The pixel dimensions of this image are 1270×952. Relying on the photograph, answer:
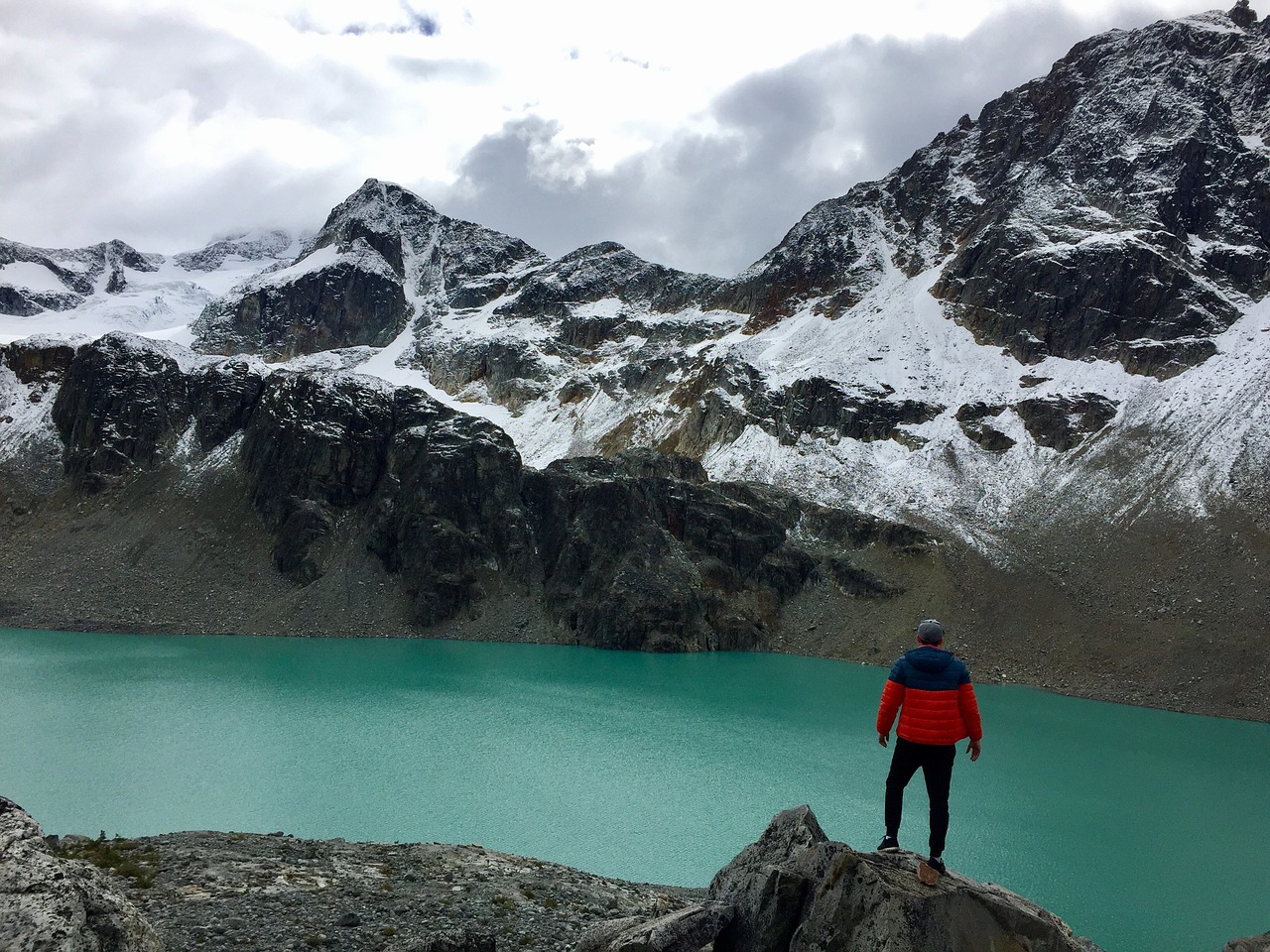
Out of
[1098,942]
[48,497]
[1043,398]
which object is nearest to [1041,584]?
[1043,398]

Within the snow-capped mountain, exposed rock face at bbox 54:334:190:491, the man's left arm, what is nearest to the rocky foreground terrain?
the man's left arm

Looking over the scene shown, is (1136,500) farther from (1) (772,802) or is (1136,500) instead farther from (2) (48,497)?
(2) (48,497)

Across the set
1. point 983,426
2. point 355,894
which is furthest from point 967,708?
point 983,426

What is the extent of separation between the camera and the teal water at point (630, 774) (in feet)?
87.6

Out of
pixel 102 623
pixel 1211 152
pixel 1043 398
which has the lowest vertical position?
pixel 102 623

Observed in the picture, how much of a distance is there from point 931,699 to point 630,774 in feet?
99.1

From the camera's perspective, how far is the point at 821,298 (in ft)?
504

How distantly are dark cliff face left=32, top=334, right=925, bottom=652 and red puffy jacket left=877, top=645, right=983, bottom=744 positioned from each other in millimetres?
79747

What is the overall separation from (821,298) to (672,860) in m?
142

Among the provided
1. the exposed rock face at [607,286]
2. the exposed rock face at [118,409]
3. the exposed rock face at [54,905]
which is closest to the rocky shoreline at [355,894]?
the exposed rock face at [54,905]

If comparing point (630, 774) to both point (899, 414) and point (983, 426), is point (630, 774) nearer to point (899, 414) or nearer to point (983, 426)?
point (983, 426)

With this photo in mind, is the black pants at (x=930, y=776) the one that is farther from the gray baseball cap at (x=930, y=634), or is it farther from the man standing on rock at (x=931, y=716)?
the gray baseball cap at (x=930, y=634)

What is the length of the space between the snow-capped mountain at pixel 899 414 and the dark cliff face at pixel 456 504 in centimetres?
44

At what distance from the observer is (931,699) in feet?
29.9
